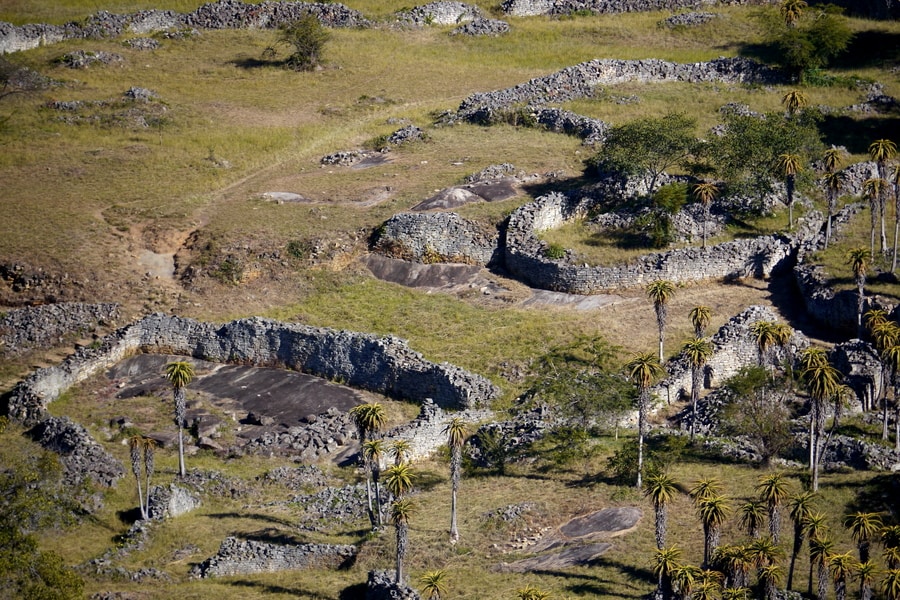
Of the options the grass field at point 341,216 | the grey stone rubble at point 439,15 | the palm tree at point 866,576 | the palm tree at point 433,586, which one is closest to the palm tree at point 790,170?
the grass field at point 341,216

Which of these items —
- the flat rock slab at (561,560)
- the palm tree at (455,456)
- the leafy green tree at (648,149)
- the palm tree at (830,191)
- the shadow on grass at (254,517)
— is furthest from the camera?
the leafy green tree at (648,149)

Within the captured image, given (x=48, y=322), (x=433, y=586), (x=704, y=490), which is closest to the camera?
(x=433, y=586)

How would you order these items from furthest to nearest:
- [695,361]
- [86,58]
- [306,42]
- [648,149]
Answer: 1. [86,58]
2. [306,42]
3. [648,149]
4. [695,361]

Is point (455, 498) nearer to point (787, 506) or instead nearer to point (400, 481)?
point (400, 481)

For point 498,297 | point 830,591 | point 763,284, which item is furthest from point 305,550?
point 763,284

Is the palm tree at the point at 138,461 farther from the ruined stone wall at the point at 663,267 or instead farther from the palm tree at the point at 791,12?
the palm tree at the point at 791,12

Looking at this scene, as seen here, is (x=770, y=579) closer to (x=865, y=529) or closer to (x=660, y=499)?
(x=865, y=529)

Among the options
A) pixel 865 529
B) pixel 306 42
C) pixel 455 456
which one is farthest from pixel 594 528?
pixel 306 42
